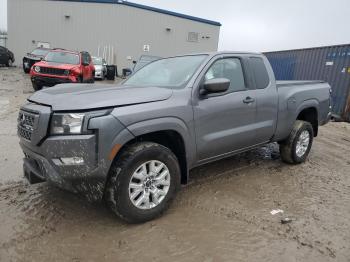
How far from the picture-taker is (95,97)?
3062 millimetres

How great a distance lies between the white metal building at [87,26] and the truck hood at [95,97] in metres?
24.7

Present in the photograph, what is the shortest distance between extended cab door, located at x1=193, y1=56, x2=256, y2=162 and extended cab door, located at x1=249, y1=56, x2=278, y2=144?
0.47ft

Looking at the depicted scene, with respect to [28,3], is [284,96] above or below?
below

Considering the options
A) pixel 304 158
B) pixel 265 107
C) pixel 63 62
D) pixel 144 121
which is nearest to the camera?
pixel 144 121

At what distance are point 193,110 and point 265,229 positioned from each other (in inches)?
56.0

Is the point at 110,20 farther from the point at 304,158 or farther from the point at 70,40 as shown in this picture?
the point at 304,158

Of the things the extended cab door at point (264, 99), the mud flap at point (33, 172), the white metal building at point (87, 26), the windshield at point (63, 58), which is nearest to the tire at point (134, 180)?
the mud flap at point (33, 172)

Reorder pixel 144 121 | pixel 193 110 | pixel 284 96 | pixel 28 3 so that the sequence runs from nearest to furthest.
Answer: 1. pixel 144 121
2. pixel 193 110
3. pixel 284 96
4. pixel 28 3

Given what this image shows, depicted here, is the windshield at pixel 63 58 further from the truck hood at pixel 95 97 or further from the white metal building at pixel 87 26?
the white metal building at pixel 87 26

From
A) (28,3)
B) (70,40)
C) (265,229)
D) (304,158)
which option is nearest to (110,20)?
(70,40)

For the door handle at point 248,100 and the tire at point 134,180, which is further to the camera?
the door handle at point 248,100

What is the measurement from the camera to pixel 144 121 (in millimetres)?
3154

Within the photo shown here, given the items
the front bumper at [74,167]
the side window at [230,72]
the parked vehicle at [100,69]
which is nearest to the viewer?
the front bumper at [74,167]

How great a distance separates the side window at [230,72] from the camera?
4.07 metres
